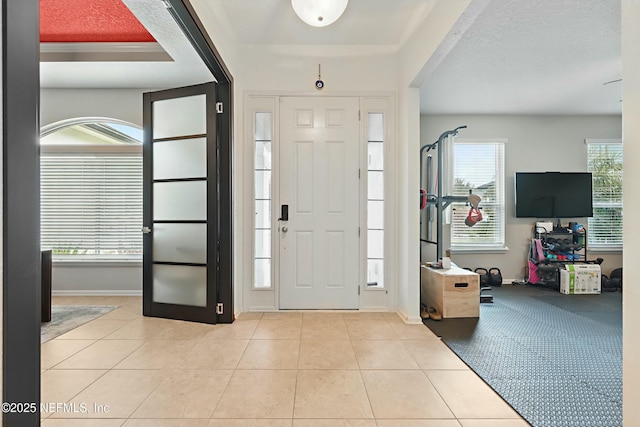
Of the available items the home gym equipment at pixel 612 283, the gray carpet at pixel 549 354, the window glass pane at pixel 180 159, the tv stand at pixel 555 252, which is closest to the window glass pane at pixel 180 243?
the window glass pane at pixel 180 159

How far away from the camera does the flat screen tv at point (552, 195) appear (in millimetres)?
5043

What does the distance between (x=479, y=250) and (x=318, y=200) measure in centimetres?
300

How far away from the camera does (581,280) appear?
181 inches

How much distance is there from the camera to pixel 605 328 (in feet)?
10.4

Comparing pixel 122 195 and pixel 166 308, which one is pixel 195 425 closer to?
pixel 166 308

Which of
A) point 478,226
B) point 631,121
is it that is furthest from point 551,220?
point 631,121

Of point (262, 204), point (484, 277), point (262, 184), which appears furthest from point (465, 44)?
point (484, 277)

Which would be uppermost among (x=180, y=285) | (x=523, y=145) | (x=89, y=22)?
(x=89, y=22)

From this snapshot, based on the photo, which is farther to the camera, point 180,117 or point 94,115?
point 94,115

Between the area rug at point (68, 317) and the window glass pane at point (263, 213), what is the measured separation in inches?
75.4

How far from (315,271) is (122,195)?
292 cm

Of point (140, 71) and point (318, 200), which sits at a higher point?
point (140, 71)

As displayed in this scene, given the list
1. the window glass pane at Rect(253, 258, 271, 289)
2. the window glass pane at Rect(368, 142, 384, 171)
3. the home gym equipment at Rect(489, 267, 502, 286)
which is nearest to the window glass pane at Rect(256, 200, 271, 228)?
the window glass pane at Rect(253, 258, 271, 289)

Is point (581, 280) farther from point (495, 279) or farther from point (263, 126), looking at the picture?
point (263, 126)
